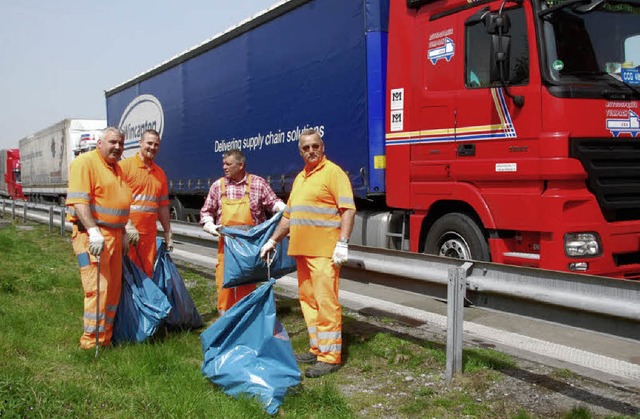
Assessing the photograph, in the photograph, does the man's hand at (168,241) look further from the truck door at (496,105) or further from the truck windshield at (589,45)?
the truck windshield at (589,45)

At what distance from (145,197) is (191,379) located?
2338mm

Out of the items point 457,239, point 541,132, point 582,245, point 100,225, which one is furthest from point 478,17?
point 100,225

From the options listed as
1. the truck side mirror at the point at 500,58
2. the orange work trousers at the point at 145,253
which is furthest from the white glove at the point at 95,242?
the truck side mirror at the point at 500,58

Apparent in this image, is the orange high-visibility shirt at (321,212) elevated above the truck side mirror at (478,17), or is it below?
below

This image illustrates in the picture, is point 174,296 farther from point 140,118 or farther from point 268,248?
point 140,118

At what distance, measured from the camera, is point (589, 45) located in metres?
5.51

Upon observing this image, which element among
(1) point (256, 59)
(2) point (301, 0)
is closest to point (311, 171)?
(2) point (301, 0)

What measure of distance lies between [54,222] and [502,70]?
1235cm

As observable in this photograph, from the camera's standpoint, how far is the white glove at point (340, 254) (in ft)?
14.0

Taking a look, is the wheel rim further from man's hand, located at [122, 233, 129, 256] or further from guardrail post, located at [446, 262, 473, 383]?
man's hand, located at [122, 233, 129, 256]

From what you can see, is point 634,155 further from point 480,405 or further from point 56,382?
point 56,382

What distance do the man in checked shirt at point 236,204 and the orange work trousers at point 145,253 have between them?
1.71ft

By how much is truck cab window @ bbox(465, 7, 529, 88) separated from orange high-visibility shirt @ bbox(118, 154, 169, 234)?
3080mm

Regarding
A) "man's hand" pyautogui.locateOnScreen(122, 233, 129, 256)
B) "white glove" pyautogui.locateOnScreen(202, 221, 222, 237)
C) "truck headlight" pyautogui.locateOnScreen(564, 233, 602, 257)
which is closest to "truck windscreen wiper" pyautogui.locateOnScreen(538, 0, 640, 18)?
"truck headlight" pyautogui.locateOnScreen(564, 233, 602, 257)
